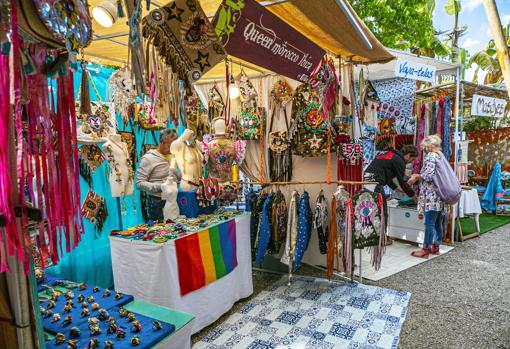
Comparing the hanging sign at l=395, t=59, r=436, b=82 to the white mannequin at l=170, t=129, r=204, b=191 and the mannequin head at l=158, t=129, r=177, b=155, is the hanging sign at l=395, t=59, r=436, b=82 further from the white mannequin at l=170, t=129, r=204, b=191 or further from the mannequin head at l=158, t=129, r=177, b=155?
the mannequin head at l=158, t=129, r=177, b=155

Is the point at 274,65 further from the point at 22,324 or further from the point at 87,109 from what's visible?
the point at 22,324

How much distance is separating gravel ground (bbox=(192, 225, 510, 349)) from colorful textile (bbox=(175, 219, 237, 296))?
440 mm

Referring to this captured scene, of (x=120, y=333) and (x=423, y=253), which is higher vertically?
(x=120, y=333)

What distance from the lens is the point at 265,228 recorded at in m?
3.44

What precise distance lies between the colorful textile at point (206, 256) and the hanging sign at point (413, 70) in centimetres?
235

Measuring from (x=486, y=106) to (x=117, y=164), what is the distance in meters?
5.97

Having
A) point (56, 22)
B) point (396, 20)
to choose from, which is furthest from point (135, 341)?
point (396, 20)

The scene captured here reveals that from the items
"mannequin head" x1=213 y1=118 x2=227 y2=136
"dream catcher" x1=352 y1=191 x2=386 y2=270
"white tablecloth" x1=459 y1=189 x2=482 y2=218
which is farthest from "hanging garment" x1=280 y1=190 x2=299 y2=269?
"white tablecloth" x1=459 y1=189 x2=482 y2=218

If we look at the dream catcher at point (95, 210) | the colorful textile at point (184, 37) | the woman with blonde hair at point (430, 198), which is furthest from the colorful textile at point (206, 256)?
the woman with blonde hair at point (430, 198)

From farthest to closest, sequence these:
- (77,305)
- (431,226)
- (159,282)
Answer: (431,226)
(159,282)
(77,305)

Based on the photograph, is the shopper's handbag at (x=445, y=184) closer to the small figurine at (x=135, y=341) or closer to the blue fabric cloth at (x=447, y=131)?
the blue fabric cloth at (x=447, y=131)

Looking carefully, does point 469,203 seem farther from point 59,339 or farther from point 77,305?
point 59,339

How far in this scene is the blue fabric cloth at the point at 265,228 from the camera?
11.3ft

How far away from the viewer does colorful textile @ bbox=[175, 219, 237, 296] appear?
240 centimetres
